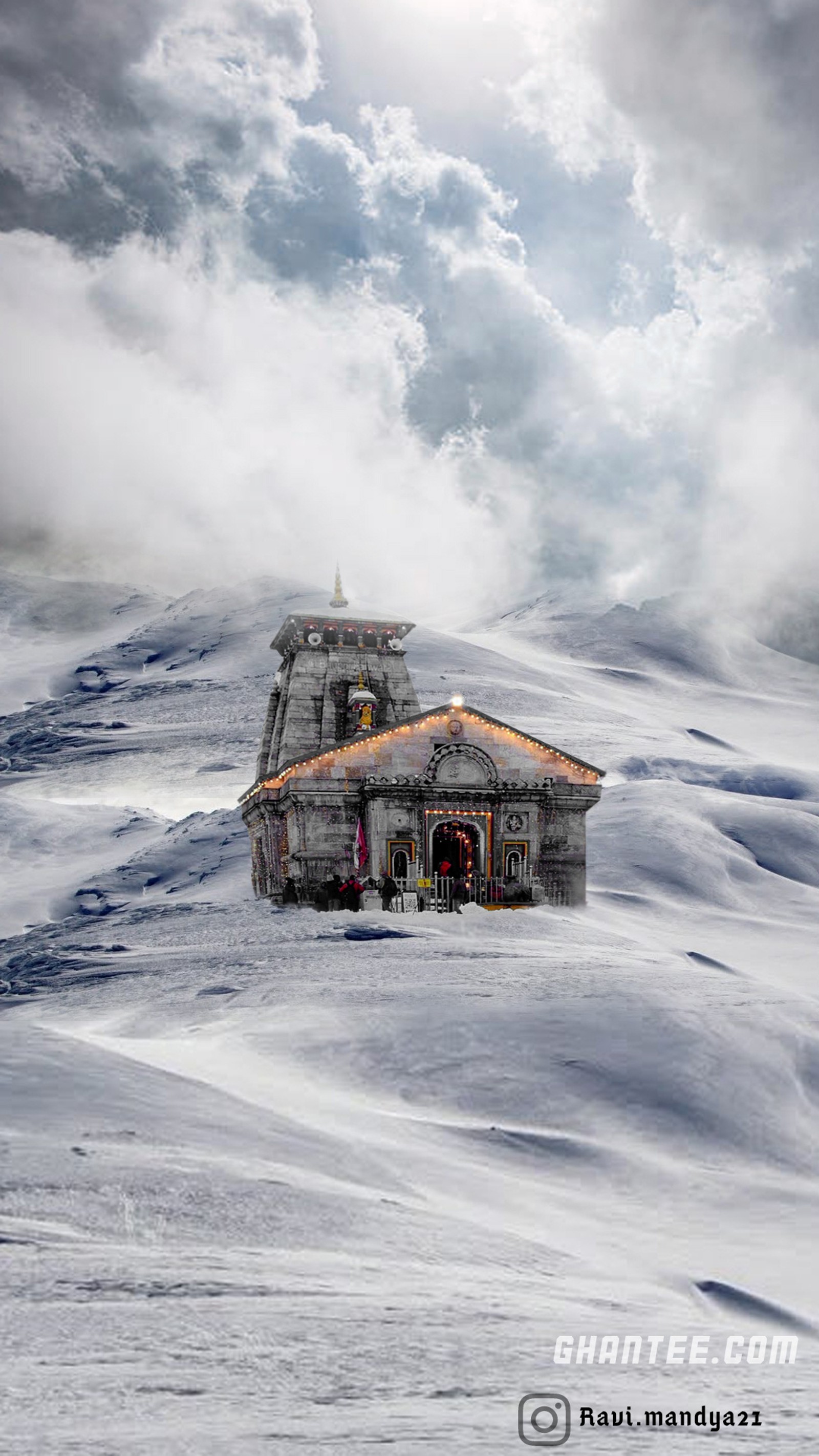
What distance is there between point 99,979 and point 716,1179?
16844 millimetres

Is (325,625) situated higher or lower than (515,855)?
higher

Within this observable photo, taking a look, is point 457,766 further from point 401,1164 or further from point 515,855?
point 401,1164

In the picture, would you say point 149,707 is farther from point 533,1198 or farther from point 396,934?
point 533,1198

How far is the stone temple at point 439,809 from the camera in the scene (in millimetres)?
33594

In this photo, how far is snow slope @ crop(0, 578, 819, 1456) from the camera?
19.1 ft

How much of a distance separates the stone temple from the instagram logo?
2646 cm

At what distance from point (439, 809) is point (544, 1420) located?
2836 cm

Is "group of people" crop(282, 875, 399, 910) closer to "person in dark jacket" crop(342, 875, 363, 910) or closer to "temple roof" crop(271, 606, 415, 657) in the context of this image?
"person in dark jacket" crop(342, 875, 363, 910)

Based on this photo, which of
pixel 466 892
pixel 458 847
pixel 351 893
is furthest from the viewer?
pixel 458 847

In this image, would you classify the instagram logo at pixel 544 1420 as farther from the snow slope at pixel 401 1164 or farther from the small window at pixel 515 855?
the small window at pixel 515 855

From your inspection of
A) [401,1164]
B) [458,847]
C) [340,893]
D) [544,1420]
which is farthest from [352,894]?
[544,1420]

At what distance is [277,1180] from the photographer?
903cm

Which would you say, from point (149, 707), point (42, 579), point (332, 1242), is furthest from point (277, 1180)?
point (42, 579)

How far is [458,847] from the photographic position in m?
34.5
